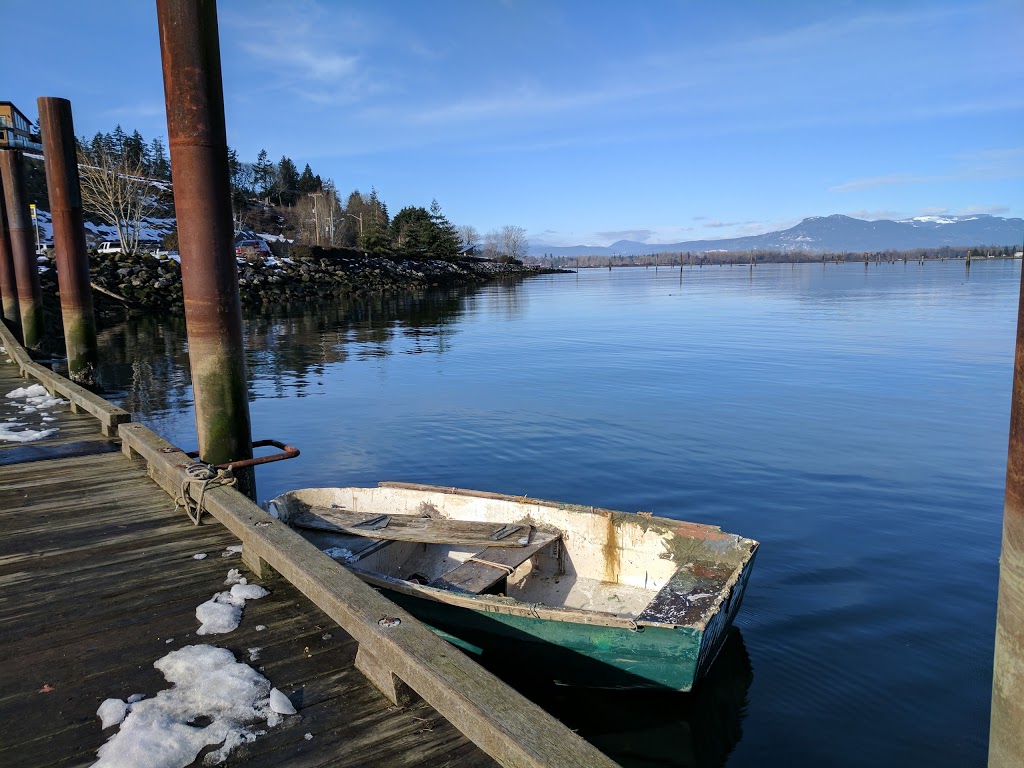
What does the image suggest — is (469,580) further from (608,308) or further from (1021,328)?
(608,308)

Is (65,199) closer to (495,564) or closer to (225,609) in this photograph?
(495,564)

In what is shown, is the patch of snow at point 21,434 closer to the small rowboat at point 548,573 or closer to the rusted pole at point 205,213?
the rusted pole at point 205,213

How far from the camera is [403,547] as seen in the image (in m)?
7.13

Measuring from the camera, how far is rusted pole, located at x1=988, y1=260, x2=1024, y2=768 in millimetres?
2328

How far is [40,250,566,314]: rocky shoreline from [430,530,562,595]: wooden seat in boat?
122 ft

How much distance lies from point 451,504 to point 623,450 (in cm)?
651

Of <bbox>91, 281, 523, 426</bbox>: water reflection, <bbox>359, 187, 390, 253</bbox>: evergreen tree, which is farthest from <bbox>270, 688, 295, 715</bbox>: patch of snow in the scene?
<bbox>359, 187, 390, 253</bbox>: evergreen tree

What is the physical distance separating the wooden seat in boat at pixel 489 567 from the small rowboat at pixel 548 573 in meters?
0.02

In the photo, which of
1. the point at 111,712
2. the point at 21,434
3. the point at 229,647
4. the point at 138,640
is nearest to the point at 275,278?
the point at 21,434

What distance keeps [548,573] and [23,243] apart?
21.4 metres

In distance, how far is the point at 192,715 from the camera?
11.5ft

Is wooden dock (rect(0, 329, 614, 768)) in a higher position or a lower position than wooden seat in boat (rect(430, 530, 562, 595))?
higher

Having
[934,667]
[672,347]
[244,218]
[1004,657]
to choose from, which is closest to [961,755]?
[934,667]

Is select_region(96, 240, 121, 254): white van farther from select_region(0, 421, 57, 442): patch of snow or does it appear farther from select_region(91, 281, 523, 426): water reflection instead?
select_region(0, 421, 57, 442): patch of snow
